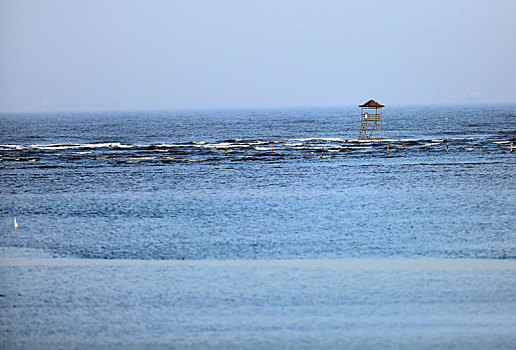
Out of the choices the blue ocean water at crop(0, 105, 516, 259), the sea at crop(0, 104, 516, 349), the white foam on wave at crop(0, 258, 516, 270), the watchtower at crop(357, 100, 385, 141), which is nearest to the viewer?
the sea at crop(0, 104, 516, 349)

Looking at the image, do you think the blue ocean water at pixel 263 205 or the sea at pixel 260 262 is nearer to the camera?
the sea at pixel 260 262

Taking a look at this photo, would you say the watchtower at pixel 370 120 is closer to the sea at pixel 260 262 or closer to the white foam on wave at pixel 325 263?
the sea at pixel 260 262

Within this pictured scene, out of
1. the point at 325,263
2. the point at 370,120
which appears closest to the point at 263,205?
the point at 325,263

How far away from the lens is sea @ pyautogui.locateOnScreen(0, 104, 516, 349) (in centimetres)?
1914

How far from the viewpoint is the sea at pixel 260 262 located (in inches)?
754

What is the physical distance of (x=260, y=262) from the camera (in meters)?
27.1

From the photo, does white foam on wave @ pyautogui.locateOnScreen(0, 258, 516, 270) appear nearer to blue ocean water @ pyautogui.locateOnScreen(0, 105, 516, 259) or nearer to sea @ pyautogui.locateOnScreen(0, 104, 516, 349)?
sea @ pyautogui.locateOnScreen(0, 104, 516, 349)

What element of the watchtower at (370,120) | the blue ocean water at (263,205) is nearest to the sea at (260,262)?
the blue ocean water at (263,205)

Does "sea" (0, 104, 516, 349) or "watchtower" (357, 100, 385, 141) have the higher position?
"watchtower" (357, 100, 385, 141)

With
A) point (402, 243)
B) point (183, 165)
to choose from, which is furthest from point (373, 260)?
point (183, 165)

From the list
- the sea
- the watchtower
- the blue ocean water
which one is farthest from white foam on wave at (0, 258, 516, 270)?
the watchtower

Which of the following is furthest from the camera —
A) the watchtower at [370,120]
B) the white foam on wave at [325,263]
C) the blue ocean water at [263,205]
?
the watchtower at [370,120]

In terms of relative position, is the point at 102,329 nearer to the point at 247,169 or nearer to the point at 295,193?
the point at 295,193

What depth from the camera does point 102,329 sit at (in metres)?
19.5
